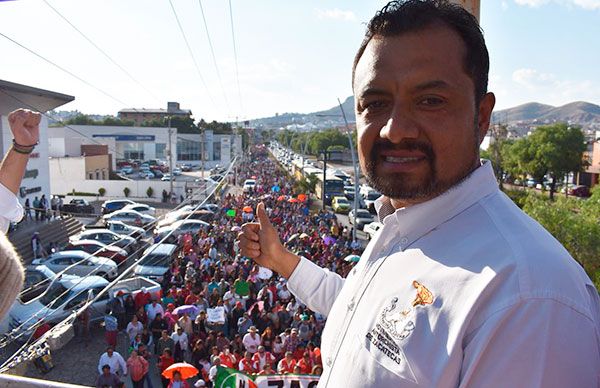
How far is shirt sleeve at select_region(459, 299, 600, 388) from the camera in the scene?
987 millimetres

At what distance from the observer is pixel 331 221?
25.0 m

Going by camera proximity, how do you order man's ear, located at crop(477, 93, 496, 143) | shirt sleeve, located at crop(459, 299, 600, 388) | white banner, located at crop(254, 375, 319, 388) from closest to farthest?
shirt sleeve, located at crop(459, 299, 600, 388) < man's ear, located at crop(477, 93, 496, 143) < white banner, located at crop(254, 375, 319, 388)

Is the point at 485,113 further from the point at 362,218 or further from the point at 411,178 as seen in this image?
the point at 362,218

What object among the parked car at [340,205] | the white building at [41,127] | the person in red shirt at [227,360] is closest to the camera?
the person in red shirt at [227,360]

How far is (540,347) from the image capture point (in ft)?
3.24

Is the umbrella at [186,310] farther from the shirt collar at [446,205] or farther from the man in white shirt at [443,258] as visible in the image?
the shirt collar at [446,205]

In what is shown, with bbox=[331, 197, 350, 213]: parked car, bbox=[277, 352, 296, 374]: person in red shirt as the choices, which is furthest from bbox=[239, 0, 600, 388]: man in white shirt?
bbox=[331, 197, 350, 213]: parked car

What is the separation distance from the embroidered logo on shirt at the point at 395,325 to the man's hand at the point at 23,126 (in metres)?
2.06

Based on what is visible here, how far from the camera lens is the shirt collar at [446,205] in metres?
1.41

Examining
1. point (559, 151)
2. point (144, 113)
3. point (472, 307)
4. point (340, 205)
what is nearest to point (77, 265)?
point (472, 307)

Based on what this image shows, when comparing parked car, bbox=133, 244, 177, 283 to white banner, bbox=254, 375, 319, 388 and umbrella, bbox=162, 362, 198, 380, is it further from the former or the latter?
white banner, bbox=254, 375, 319, 388

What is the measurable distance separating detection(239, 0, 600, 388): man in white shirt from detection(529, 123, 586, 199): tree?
4514 centimetres

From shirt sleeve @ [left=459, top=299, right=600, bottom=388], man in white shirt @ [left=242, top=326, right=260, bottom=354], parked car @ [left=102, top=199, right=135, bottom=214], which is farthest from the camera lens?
parked car @ [left=102, top=199, right=135, bottom=214]

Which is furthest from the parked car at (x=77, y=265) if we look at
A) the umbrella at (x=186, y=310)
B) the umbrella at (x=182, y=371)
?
the umbrella at (x=182, y=371)
